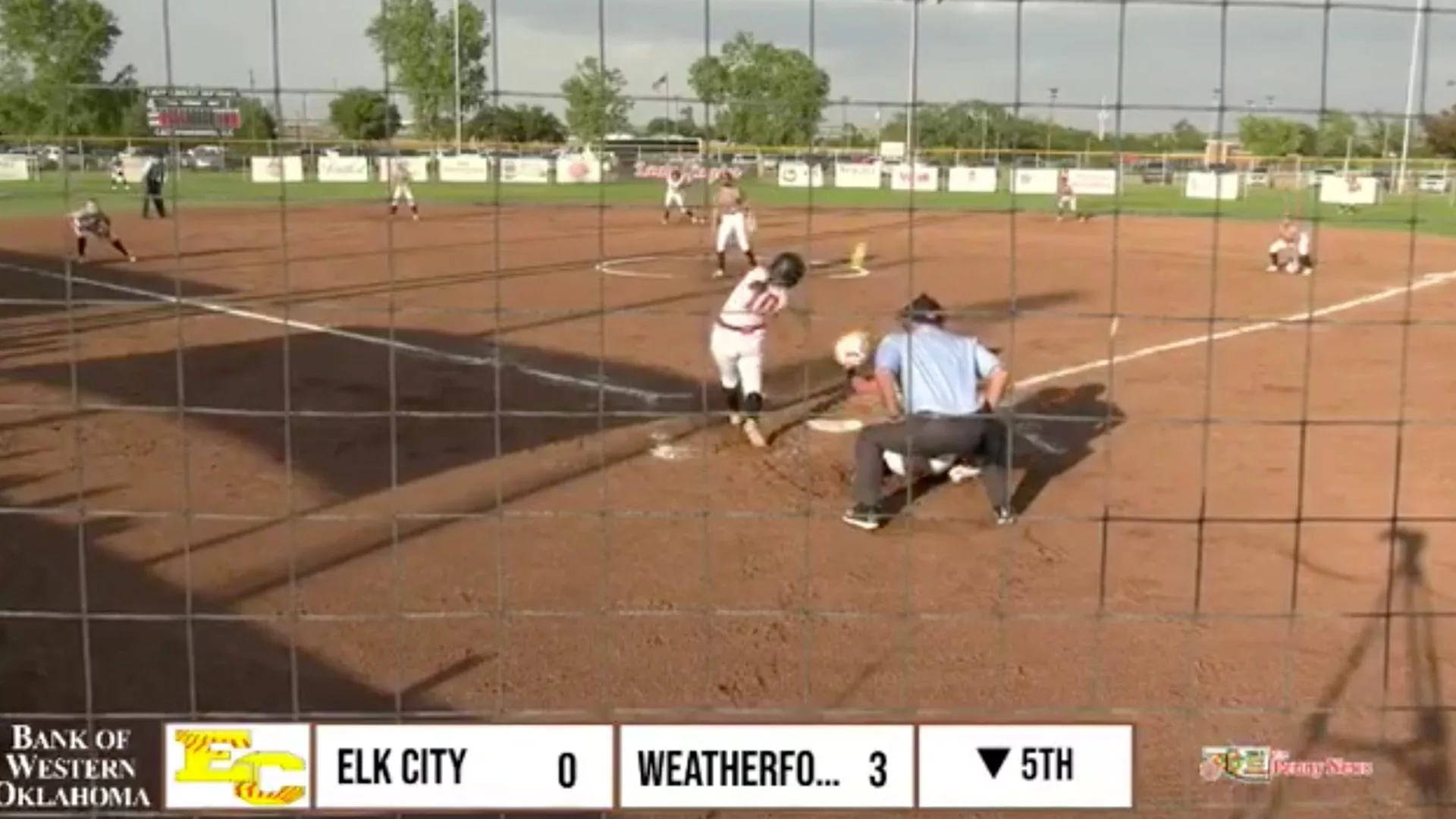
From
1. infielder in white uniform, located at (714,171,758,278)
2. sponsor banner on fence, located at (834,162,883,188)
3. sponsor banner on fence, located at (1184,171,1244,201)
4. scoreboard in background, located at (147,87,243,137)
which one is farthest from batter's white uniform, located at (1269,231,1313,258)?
scoreboard in background, located at (147,87,243,137)

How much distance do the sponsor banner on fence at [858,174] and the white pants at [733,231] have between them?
2287mm

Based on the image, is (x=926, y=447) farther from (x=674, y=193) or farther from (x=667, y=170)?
(x=667, y=170)

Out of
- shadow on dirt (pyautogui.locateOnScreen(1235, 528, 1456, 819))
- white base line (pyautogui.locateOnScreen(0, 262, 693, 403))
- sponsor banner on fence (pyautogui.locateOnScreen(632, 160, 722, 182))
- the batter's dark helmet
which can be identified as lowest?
shadow on dirt (pyautogui.locateOnScreen(1235, 528, 1456, 819))

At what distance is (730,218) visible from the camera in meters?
14.7

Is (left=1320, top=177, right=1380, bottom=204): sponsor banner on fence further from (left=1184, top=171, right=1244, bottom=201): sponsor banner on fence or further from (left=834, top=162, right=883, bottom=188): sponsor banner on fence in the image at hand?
(left=834, top=162, right=883, bottom=188): sponsor banner on fence

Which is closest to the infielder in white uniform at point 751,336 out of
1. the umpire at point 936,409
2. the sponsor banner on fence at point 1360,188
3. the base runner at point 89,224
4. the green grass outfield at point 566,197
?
the green grass outfield at point 566,197

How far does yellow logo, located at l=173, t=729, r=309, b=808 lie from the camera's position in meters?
3.79

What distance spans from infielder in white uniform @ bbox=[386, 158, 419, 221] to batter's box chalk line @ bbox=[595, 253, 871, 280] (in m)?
11.7

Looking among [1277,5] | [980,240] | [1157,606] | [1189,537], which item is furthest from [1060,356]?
[980,240]

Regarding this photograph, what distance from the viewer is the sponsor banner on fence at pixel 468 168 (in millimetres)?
5367

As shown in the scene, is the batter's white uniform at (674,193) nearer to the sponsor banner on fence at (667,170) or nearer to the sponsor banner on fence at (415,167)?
the sponsor banner on fence at (667,170)

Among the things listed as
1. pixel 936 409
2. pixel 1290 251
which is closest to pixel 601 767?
pixel 936 409

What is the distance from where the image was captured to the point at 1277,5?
3518 millimetres

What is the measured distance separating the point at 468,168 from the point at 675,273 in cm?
1439
